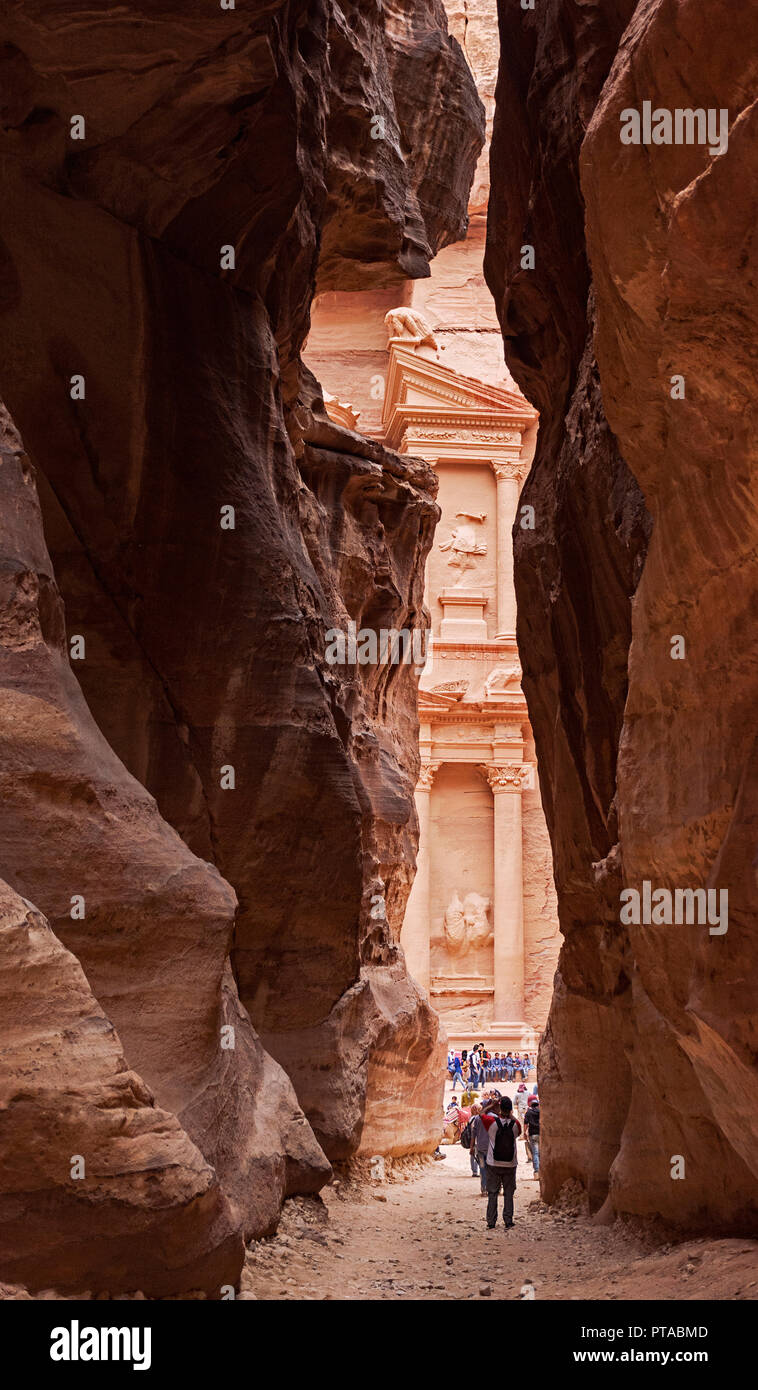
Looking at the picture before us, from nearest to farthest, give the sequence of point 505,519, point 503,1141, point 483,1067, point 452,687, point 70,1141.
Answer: point 70,1141, point 503,1141, point 483,1067, point 452,687, point 505,519

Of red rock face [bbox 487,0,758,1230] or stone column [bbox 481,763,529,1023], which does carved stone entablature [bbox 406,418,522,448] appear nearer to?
stone column [bbox 481,763,529,1023]

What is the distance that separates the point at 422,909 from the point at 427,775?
3381mm

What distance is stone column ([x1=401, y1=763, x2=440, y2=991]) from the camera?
33562 millimetres

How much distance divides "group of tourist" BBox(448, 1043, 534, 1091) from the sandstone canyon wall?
11715 mm

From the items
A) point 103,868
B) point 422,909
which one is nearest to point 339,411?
point 422,909

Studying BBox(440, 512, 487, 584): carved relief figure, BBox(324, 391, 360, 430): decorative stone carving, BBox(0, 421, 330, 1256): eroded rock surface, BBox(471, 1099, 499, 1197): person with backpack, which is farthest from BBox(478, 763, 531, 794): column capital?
BBox(0, 421, 330, 1256): eroded rock surface

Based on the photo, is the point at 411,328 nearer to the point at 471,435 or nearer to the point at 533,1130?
the point at 471,435

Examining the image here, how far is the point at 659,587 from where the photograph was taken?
8617mm

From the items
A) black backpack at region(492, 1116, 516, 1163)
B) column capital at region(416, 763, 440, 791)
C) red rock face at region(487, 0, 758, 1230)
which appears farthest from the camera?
column capital at region(416, 763, 440, 791)

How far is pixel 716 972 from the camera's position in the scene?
773cm

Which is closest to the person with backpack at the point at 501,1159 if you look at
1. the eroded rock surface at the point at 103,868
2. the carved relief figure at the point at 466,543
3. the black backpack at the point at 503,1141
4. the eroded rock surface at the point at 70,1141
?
the black backpack at the point at 503,1141

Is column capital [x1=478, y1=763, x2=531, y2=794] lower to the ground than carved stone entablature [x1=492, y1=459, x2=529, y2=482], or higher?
lower

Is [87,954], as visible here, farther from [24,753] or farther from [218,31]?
[218,31]

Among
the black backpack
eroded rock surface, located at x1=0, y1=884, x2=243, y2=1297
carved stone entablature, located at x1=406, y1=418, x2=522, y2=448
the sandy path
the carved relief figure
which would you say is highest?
carved stone entablature, located at x1=406, y1=418, x2=522, y2=448
